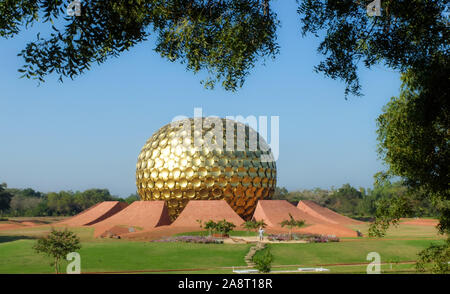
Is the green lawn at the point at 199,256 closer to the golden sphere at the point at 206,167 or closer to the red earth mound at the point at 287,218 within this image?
the red earth mound at the point at 287,218

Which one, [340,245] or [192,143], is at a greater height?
[192,143]

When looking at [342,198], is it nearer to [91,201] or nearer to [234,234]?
[91,201]

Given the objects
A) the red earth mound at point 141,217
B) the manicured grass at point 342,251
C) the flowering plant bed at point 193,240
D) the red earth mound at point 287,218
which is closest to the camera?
the manicured grass at point 342,251

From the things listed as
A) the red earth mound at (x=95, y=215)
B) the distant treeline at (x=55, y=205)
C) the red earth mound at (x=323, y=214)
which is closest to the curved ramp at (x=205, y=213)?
the red earth mound at (x=95, y=215)

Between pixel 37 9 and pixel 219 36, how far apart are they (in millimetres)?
2784

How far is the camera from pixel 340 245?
1925cm

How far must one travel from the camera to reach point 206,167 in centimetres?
2769

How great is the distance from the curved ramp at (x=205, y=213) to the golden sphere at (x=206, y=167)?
1.17 meters

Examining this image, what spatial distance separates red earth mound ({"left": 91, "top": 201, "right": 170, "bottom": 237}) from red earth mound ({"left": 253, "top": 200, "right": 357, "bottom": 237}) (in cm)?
571

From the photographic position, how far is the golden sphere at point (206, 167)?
2781 centimetres

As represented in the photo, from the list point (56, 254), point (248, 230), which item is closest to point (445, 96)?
point (56, 254)

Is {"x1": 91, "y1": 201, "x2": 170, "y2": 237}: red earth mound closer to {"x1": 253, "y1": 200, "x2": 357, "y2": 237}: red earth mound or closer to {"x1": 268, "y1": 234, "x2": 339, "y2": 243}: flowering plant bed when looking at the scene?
{"x1": 253, "y1": 200, "x2": 357, "y2": 237}: red earth mound
